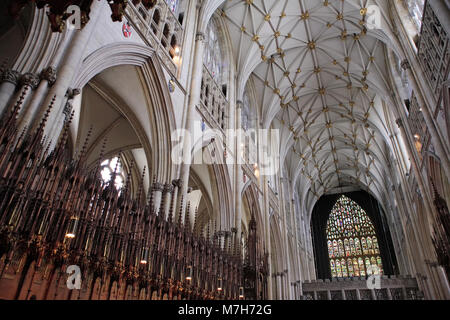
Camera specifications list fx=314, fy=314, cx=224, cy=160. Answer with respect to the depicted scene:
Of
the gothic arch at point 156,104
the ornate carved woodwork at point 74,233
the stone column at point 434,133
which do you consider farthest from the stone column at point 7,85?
the stone column at point 434,133

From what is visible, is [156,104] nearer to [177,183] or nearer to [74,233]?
[177,183]

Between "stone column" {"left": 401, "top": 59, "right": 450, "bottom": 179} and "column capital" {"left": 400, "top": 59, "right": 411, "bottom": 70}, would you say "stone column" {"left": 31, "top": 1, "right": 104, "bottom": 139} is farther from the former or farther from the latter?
"column capital" {"left": 400, "top": 59, "right": 411, "bottom": 70}

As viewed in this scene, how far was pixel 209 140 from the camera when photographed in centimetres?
1188

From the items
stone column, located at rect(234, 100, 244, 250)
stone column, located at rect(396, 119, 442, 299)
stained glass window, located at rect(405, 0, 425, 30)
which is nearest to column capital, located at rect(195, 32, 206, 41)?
stone column, located at rect(234, 100, 244, 250)

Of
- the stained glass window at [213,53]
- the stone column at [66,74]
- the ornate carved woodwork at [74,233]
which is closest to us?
the ornate carved woodwork at [74,233]

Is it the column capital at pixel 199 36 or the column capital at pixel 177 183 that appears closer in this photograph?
the column capital at pixel 177 183

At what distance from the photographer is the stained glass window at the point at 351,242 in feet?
92.9

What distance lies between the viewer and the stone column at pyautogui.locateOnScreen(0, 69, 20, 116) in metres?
4.59

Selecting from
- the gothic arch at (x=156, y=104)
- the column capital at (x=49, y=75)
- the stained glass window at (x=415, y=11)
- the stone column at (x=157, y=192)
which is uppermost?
the stained glass window at (x=415, y=11)

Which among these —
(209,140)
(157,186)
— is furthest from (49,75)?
(209,140)

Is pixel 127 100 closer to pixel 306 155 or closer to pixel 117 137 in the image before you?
pixel 117 137

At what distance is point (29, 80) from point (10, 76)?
0.26 metres

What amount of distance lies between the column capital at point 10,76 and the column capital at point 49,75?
13.3 inches

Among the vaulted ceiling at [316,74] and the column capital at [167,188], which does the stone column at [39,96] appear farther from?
the vaulted ceiling at [316,74]
